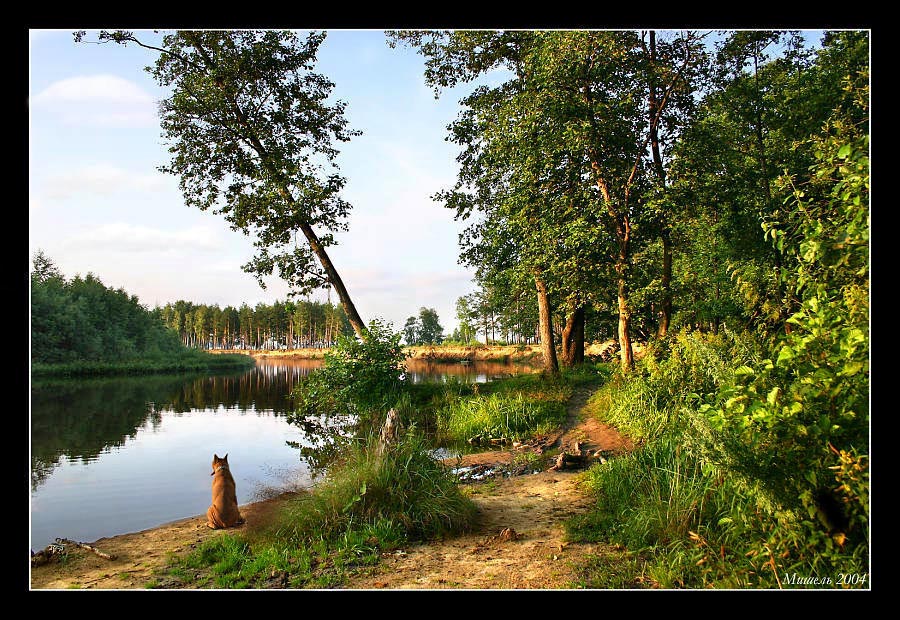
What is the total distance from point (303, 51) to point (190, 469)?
409 inches

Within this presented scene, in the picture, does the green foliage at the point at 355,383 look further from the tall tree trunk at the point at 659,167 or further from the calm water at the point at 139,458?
the tall tree trunk at the point at 659,167

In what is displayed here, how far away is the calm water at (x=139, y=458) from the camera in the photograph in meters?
7.17

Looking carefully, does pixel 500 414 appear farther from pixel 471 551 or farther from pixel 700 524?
pixel 700 524

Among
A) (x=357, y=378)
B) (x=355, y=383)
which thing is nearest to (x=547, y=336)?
(x=357, y=378)

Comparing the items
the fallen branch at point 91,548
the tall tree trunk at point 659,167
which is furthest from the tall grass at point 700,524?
the tall tree trunk at point 659,167

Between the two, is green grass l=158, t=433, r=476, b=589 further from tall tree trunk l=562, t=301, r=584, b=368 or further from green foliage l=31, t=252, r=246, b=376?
tall tree trunk l=562, t=301, r=584, b=368

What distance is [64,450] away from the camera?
10.4 m

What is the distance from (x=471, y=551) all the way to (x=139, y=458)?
8.15m

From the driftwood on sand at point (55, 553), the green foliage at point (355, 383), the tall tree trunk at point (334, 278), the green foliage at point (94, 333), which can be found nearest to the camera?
the driftwood on sand at point (55, 553)

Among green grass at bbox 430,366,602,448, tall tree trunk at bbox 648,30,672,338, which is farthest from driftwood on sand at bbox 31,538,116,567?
tall tree trunk at bbox 648,30,672,338

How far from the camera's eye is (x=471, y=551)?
457 centimetres

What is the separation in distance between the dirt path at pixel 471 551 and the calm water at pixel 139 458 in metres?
0.97
